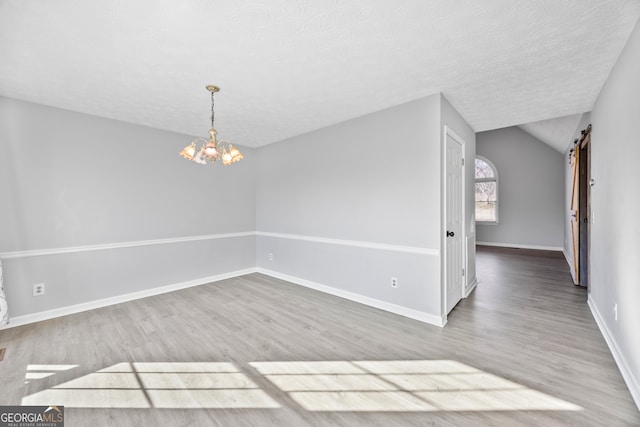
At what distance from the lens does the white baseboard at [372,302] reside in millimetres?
2912

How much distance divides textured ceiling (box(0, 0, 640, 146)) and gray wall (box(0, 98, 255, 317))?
15.8 inches

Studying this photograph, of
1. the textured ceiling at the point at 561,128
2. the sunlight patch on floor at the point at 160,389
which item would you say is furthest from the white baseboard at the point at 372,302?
the textured ceiling at the point at 561,128

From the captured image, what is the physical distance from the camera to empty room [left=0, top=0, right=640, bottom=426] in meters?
1.74

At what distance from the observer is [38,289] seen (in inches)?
121

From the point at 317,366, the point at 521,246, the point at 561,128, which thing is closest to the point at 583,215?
the point at 561,128

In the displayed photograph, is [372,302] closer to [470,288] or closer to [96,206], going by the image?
[470,288]

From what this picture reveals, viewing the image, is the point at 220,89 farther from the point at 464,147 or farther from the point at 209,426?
the point at 464,147

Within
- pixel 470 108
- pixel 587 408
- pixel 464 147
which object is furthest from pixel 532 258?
pixel 587 408

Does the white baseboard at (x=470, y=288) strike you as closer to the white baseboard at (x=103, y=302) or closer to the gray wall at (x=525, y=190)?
the white baseboard at (x=103, y=302)

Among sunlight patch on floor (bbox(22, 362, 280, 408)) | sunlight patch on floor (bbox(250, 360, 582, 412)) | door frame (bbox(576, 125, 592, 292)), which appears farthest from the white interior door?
sunlight patch on floor (bbox(22, 362, 280, 408))

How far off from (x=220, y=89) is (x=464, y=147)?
315 cm

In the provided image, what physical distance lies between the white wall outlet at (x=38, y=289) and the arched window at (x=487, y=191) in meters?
9.59

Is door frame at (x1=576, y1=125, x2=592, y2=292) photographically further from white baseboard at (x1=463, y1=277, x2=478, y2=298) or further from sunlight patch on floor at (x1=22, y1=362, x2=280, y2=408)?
sunlight patch on floor at (x1=22, y1=362, x2=280, y2=408)

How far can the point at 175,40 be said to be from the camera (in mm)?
1924
